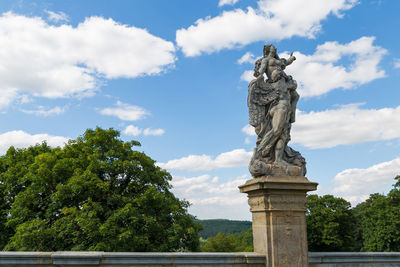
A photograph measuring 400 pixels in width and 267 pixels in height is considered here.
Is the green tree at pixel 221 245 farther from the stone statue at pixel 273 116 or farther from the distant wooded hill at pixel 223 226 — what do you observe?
the distant wooded hill at pixel 223 226

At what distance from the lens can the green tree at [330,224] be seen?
1788 inches

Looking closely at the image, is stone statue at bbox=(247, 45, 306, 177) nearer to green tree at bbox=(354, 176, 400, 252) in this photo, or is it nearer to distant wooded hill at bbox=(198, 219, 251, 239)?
green tree at bbox=(354, 176, 400, 252)

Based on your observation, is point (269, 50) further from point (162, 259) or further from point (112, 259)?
point (112, 259)

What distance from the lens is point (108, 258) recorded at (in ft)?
19.1

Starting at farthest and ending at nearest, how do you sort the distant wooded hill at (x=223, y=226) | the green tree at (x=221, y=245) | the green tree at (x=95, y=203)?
1. the distant wooded hill at (x=223, y=226)
2. the green tree at (x=221, y=245)
3. the green tree at (x=95, y=203)

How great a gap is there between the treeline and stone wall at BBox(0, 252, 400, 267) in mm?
35079

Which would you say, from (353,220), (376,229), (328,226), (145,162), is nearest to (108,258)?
(145,162)

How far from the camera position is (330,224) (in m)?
45.4

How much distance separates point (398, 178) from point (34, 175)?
3750cm

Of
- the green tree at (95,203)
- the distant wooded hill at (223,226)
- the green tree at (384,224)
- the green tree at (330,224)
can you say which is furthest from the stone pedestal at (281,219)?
the distant wooded hill at (223,226)

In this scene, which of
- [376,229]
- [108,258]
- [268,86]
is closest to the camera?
[108,258]

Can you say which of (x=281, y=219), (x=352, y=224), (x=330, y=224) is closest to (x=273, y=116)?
(x=281, y=219)

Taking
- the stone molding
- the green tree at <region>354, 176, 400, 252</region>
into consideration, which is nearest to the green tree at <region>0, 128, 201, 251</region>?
the stone molding

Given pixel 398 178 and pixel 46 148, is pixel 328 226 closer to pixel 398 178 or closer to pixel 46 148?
pixel 398 178
